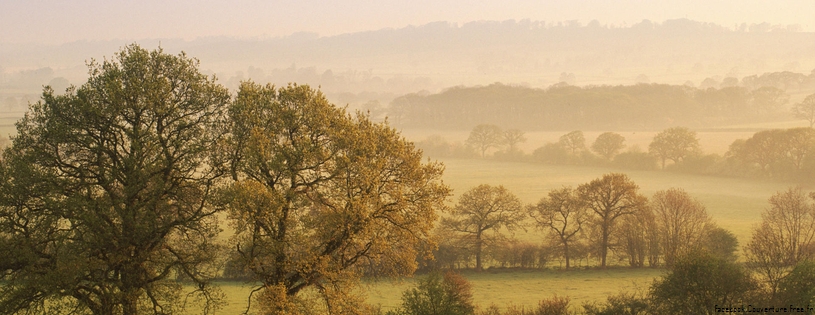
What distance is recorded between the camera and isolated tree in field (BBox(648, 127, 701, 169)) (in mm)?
87312

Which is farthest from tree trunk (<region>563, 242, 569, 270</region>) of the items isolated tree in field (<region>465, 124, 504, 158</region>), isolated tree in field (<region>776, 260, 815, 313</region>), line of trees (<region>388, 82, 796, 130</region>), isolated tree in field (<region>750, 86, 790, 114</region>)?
isolated tree in field (<region>750, 86, 790, 114</region>)

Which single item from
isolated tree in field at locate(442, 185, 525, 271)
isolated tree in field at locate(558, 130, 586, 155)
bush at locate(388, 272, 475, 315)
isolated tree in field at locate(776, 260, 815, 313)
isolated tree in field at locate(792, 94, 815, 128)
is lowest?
bush at locate(388, 272, 475, 315)

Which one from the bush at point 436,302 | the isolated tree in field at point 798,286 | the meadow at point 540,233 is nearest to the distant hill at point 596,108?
the meadow at point 540,233

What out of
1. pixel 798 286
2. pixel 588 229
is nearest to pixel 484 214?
pixel 588 229

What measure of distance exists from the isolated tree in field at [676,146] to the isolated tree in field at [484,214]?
169 feet

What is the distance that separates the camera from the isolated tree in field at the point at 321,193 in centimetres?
1764

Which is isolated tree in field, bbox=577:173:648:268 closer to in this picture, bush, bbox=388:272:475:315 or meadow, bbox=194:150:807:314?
meadow, bbox=194:150:807:314

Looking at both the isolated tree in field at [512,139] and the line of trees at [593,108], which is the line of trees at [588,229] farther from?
the line of trees at [593,108]

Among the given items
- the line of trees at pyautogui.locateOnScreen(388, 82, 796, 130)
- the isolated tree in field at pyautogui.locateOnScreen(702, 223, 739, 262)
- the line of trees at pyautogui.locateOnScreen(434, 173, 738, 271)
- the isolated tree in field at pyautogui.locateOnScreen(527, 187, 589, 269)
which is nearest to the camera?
the isolated tree in field at pyautogui.locateOnScreen(702, 223, 739, 262)

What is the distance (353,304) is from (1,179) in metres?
10.8

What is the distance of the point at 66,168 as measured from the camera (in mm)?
18359

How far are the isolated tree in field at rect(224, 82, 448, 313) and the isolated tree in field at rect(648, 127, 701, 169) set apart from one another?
3036 inches

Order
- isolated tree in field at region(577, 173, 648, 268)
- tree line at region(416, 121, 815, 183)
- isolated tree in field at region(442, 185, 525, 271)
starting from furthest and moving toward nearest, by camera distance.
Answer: tree line at region(416, 121, 815, 183) < isolated tree in field at region(577, 173, 648, 268) < isolated tree in field at region(442, 185, 525, 271)

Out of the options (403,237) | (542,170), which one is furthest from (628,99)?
(403,237)
